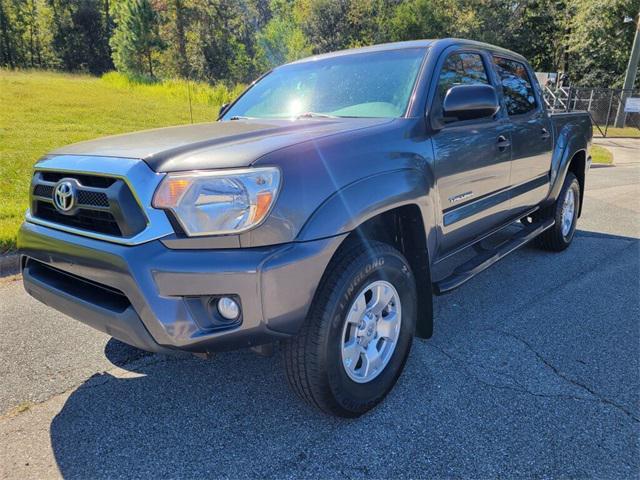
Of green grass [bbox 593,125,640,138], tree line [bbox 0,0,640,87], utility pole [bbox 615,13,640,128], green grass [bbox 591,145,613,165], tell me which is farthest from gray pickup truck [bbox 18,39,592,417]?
tree line [bbox 0,0,640,87]

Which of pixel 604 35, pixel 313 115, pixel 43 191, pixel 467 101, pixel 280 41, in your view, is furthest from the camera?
pixel 280 41

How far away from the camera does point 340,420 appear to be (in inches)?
94.5

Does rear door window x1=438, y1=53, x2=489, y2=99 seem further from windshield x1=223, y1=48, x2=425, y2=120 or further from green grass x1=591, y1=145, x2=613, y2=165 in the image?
green grass x1=591, y1=145, x2=613, y2=165

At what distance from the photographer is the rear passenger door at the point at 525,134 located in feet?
12.4

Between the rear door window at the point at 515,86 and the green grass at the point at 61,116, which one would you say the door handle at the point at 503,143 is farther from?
the green grass at the point at 61,116

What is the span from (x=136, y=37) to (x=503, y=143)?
42.2m

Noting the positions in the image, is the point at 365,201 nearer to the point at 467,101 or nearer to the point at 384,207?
the point at 384,207

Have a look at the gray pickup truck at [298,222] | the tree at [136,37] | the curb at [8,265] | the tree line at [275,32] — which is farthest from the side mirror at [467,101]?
the tree at [136,37]

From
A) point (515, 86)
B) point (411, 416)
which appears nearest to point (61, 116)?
point (515, 86)

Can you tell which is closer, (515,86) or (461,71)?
(461,71)

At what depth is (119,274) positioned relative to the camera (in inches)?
76.2

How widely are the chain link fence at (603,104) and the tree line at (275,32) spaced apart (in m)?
4.94

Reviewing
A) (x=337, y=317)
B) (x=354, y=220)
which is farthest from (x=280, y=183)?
(x=337, y=317)

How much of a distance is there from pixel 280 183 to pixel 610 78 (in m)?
35.8
